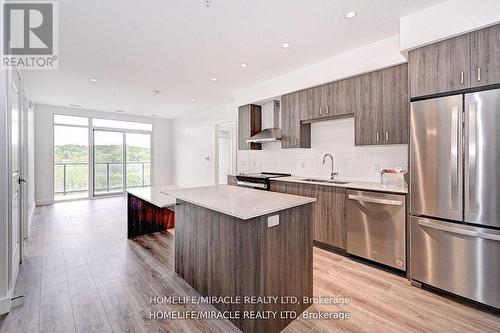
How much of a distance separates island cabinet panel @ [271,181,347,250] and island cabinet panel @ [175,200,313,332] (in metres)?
1.21

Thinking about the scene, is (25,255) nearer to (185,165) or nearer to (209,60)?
(209,60)

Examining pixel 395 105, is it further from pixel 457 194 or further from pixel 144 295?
pixel 144 295

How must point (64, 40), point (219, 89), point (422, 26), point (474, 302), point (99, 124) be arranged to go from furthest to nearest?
point (99, 124) → point (219, 89) → point (64, 40) → point (422, 26) → point (474, 302)

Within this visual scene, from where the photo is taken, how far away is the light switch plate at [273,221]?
5.51 ft

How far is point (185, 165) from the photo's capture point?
8.19 metres

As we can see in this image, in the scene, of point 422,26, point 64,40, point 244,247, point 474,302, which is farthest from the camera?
point 64,40

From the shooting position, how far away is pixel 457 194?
2123mm

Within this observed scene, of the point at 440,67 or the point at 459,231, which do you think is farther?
the point at 440,67

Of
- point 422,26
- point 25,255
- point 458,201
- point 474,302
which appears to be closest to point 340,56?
point 422,26

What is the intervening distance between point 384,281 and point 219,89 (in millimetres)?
4429

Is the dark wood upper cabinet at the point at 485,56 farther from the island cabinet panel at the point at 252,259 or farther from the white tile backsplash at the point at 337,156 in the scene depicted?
the island cabinet panel at the point at 252,259

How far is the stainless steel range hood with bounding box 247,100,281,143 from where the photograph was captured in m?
4.40
